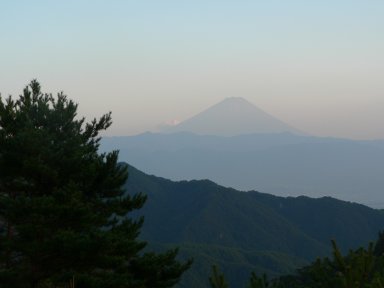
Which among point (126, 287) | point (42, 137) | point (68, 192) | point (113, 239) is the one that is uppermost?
point (42, 137)

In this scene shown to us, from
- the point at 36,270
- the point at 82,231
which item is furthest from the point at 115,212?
the point at 36,270

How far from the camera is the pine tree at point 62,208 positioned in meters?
16.4

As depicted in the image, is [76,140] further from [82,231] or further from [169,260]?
[169,260]

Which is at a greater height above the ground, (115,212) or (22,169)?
(22,169)

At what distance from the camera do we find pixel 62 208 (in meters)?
16.2

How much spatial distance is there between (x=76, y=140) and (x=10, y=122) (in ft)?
9.26

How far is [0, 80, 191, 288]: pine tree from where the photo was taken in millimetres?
16375

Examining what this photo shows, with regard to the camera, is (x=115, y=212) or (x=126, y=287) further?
(x=115, y=212)

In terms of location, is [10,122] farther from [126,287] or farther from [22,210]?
[126,287]

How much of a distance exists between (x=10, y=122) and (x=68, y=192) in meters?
4.54

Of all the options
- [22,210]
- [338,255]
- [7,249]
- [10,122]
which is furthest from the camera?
[10,122]

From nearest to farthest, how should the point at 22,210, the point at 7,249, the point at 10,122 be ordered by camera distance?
the point at 22,210, the point at 7,249, the point at 10,122

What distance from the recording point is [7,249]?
17.6m

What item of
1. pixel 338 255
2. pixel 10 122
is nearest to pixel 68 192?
pixel 10 122
